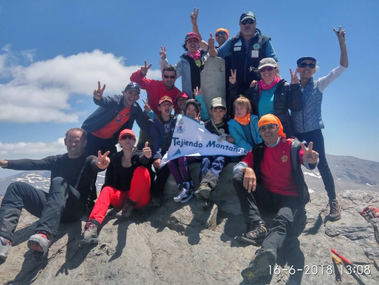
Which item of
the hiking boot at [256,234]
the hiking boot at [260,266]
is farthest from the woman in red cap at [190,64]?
the hiking boot at [260,266]

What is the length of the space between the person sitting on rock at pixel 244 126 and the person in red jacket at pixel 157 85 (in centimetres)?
288

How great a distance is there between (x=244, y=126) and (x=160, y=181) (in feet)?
11.5

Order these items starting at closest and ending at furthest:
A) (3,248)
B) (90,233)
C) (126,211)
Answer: (3,248)
(90,233)
(126,211)

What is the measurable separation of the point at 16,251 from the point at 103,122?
489cm

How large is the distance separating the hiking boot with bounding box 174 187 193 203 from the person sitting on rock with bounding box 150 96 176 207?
990mm

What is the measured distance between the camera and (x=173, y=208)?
7.42m

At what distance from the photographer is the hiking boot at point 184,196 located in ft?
23.5

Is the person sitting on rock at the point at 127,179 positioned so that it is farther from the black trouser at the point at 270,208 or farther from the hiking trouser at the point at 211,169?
the black trouser at the point at 270,208

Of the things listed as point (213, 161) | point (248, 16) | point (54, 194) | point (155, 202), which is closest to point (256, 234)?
point (213, 161)

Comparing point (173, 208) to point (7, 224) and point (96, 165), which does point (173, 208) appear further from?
point (7, 224)

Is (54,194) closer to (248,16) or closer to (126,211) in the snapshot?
(126,211)

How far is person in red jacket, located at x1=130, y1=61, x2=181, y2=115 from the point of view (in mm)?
9906

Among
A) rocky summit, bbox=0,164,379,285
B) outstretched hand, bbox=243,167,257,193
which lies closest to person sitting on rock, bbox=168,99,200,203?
rocky summit, bbox=0,164,379,285

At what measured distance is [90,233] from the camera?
582 centimetres
